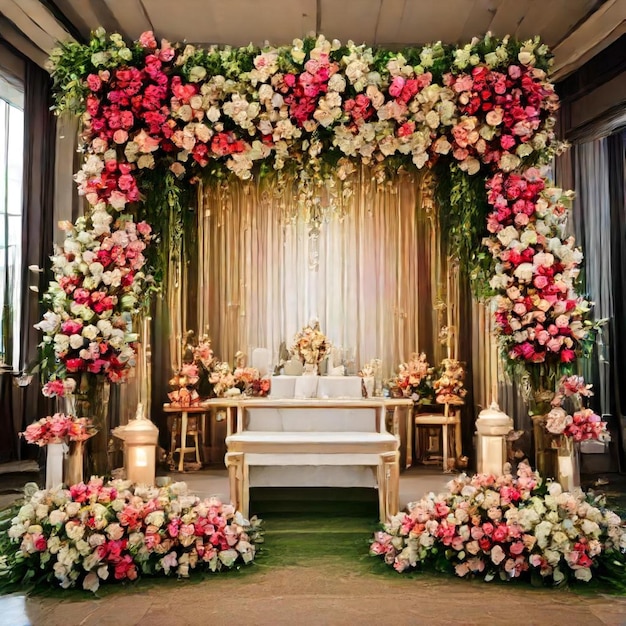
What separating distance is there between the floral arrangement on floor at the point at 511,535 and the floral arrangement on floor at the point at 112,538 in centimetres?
91

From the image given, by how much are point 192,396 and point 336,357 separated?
1.57 metres

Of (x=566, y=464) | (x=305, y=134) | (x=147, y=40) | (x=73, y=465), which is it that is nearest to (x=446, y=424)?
(x=566, y=464)

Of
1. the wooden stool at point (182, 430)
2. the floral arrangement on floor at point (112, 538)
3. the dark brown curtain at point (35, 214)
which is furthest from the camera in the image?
the wooden stool at point (182, 430)

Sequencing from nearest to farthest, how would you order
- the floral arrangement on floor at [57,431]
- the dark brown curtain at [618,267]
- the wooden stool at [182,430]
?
the floral arrangement on floor at [57,431], the dark brown curtain at [618,267], the wooden stool at [182,430]

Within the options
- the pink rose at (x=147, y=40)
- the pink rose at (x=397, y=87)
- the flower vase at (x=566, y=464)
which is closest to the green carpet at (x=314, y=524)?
the flower vase at (x=566, y=464)

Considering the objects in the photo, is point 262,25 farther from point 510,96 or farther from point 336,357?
point 336,357

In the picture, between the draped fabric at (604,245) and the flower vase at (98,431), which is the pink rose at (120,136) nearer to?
the flower vase at (98,431)

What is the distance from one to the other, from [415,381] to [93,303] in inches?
166

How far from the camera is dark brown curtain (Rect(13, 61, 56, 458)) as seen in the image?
17.5 feet

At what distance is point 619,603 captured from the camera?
3.20m

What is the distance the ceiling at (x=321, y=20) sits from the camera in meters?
4.95

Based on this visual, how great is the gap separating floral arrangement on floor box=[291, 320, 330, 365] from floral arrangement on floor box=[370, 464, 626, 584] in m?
2.91

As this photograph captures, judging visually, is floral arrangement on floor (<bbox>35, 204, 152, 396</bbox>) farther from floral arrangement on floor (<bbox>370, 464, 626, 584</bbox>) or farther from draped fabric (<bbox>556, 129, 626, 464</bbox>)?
draped fabric (<bbox>556, 129, 626, 464</bbox>)

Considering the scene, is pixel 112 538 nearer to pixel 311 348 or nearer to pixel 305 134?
pixel 305 134
